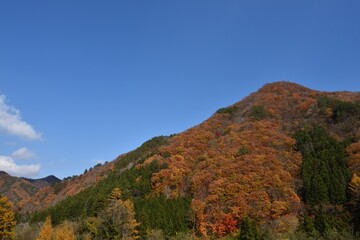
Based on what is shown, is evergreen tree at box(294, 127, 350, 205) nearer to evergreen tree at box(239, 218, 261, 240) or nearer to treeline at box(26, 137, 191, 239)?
evergreen tree at box(239, 218, 261, 240)

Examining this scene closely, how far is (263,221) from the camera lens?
216 ft

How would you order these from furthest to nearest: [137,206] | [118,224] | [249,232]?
1. [137,206]
2. [118,224]
3. [249,232]

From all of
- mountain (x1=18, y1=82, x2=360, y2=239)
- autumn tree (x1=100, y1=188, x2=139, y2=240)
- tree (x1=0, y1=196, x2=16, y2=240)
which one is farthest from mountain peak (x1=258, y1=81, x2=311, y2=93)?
tree (x1=0, y1=196, x2=16, y2=240)

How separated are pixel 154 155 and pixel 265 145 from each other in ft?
106

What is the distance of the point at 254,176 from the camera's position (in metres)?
75.5

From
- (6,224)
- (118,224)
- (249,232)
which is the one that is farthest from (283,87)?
(6,224)

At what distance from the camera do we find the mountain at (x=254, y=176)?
66.6m

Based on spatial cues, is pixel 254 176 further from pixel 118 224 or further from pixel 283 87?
pixel 283 87

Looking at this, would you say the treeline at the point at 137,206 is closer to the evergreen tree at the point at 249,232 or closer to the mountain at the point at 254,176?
the mountain at the point at 254,176

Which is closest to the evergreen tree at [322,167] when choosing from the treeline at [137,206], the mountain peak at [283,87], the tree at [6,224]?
the treeline at [137,206]

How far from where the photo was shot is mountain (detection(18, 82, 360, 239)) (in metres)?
66.6

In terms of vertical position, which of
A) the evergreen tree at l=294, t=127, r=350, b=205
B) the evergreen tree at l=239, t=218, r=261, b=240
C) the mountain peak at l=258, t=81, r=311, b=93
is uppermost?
the mountain peak at l=258, t=81, r=311, b=93

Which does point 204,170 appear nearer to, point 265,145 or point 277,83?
point 265,145

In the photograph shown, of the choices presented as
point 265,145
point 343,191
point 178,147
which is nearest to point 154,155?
point 178,147
